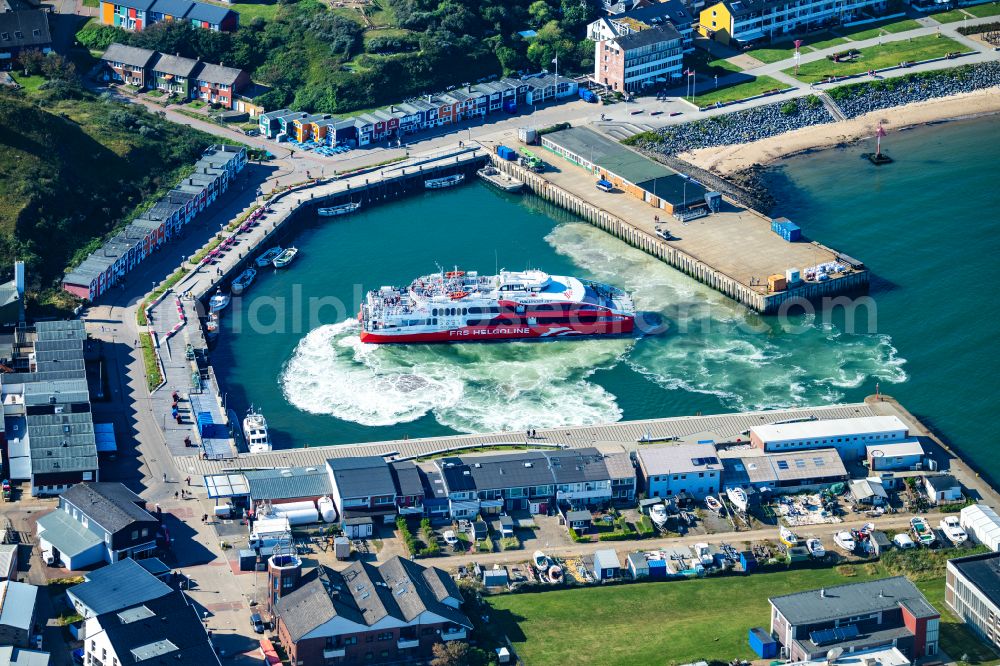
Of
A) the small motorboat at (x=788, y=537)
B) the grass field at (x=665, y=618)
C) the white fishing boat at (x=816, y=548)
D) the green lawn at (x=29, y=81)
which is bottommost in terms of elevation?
the grass field at (x=665, y=618)

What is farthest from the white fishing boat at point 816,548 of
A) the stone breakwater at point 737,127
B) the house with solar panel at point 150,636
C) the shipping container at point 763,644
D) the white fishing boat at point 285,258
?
the stone breakwater at point 737,127

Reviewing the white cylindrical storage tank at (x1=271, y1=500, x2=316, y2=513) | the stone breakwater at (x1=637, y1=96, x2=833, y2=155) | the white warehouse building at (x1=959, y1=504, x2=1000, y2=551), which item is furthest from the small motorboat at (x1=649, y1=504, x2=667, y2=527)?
the stone breakwater at (x1=637, y1=96, x2=833, y2=155)

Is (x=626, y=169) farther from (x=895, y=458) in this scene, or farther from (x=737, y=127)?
(x=895, y=458)

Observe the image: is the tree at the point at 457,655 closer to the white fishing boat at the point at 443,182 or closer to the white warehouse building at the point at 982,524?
the white warehouse building at the point at 982,524

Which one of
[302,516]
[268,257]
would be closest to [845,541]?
[302,516]

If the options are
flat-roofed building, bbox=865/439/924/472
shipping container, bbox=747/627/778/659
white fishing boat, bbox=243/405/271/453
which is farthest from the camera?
white fishing boat, bbox=243/405/271/453

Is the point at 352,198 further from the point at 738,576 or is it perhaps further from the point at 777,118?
the point at 738,576

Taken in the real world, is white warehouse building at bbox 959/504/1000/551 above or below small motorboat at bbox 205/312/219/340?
below

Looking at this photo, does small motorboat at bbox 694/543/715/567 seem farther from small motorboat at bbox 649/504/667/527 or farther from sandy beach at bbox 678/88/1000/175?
sandy beach at bbox 678/88/1000/175
